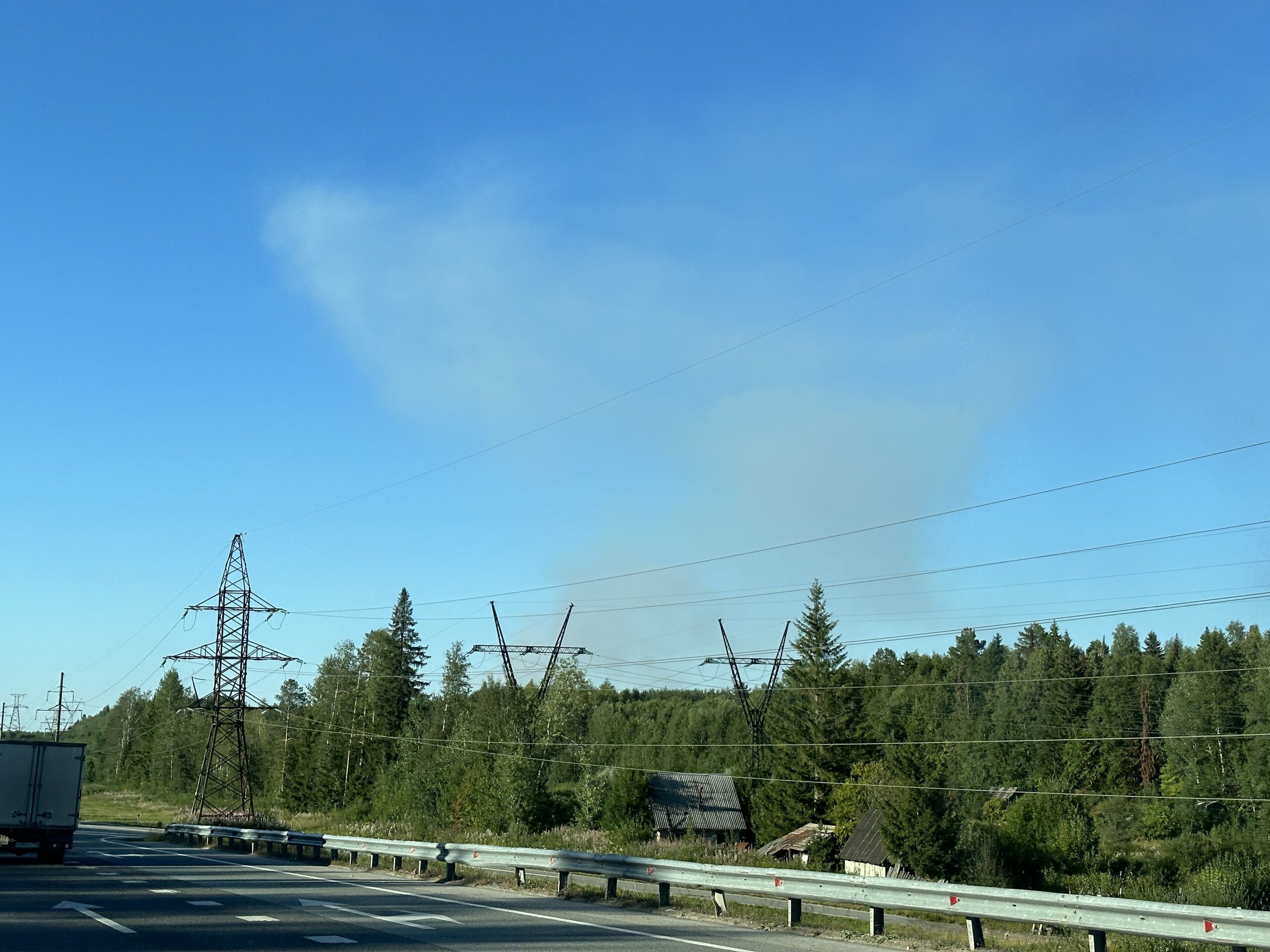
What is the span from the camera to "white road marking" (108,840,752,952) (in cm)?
1490

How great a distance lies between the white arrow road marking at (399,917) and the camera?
54.5 ft

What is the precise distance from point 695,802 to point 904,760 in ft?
76.2

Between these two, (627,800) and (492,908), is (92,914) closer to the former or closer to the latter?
(492,908)

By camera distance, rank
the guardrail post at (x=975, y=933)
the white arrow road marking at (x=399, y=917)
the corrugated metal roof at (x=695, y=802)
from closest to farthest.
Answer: the guardrail post at (x=975, y=933) < the white arrow road marking at (x=399, y=917) < the corrugated metal roof at (x=695, y=802)

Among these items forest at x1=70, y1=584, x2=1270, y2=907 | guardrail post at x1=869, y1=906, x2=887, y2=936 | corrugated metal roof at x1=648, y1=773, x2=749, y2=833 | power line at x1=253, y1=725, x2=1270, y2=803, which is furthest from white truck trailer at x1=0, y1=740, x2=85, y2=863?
corrugated metal roof at x1=648, y1=773, x2=749, y2=833

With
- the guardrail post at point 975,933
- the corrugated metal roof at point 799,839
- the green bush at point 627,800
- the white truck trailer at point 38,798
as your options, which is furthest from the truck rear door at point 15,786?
the corrugated metal roof at point 799,839

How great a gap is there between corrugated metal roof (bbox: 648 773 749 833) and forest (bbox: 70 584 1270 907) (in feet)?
10.1

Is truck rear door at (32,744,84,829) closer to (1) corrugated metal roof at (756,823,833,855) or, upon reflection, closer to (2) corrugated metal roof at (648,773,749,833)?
(1) corrugated metal roof at (756,823,833,855)

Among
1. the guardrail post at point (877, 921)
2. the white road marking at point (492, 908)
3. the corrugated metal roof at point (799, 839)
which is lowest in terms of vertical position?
the corrugated metal roof at point (799, 839)

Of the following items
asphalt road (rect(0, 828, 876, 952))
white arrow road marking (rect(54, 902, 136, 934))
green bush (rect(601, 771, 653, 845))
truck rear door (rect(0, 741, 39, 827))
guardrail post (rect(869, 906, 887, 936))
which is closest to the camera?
asphalt road (rect(0, 828, 876, 952))

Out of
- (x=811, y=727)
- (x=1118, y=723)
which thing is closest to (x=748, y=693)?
(x=811, y=727)

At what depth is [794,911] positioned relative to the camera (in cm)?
1741

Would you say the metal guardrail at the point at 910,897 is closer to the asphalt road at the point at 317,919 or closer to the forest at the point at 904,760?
the asphalt road at the point at 317,919

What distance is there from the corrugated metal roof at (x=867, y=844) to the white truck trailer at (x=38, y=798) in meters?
45.2
